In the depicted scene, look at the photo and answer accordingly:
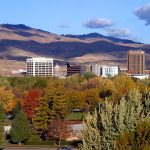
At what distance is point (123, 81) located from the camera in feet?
371

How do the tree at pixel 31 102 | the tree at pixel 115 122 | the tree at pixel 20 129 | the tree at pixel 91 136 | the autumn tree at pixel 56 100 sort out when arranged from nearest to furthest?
1. the tree at pixel 115 122
2. the tree at pixel 91 136
3. the tree at pixel 20 129
4. the autumn tree at pixel 56 100
5. the tree at pixel 31 102

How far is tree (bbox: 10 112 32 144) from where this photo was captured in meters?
59.2

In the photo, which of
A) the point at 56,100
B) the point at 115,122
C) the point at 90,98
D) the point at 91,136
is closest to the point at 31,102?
the point at 56,100

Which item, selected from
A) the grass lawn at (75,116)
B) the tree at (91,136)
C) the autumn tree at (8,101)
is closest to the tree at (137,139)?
the tree at (91,136)

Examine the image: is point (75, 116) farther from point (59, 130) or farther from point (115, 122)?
point (115, 122)

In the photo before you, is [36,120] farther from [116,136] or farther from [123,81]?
[123,81]

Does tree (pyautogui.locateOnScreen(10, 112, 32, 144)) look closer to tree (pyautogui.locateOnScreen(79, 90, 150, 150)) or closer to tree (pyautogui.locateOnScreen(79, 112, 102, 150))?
tree (pyautogui.locateOnScreen(79, 90, 150, 150))

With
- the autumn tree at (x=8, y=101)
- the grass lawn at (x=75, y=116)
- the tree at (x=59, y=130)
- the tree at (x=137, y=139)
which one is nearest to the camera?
the tree at (x=137, y=139)

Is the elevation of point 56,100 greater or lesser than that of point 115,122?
lesser

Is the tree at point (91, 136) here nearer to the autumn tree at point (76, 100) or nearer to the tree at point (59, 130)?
the tree at point (59, 130)

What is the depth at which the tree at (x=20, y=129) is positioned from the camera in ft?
194

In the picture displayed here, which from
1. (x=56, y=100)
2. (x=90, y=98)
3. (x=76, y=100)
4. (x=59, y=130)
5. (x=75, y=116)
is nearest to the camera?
(x=59, y=130)

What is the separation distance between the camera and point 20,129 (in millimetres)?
59312

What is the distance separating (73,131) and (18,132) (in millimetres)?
7603
